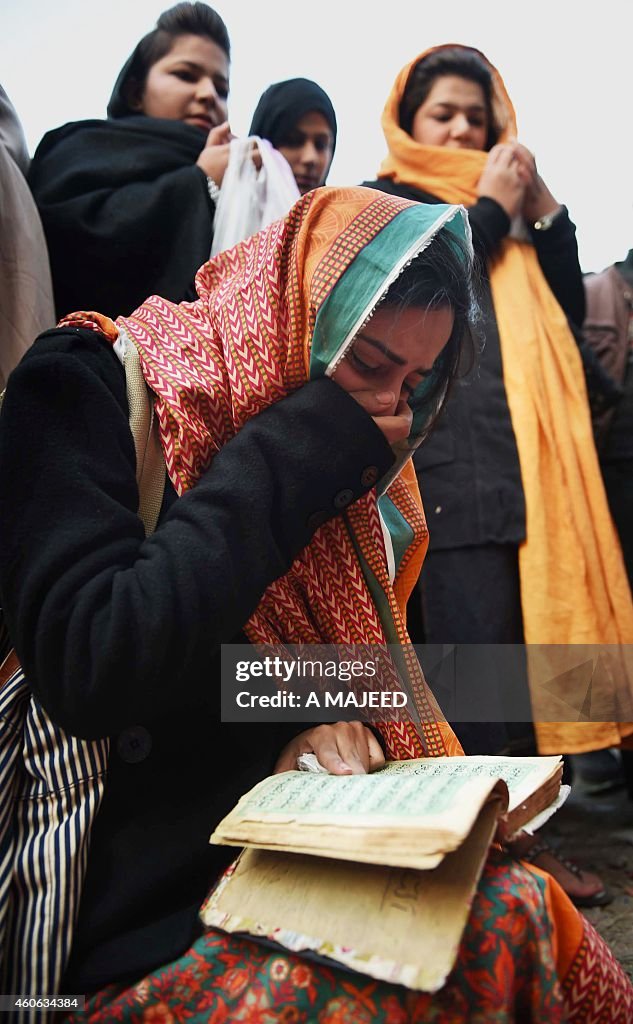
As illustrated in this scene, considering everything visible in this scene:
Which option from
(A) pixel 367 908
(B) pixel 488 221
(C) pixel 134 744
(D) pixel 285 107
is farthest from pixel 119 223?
(A) pixel 367 908

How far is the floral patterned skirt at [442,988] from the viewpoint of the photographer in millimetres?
765

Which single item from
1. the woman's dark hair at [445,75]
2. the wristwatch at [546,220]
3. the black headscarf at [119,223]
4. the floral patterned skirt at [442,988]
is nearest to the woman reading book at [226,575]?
the floral patterned skirt at [442,988]

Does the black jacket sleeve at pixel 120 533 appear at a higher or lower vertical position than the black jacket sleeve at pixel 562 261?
lower

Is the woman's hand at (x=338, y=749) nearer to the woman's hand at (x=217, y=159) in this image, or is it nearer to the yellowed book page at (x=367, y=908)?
the yellowed book page at (x=367, y=908)

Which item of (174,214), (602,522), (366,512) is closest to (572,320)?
(602,522)

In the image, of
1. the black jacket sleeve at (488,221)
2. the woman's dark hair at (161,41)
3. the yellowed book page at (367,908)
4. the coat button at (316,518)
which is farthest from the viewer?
the woman's dark hair at (161,41)

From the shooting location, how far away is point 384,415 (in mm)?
1095

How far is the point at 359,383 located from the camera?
1091 mm

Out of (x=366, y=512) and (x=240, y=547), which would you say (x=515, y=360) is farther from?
(x=240, y=547)

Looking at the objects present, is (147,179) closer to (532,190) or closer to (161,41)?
(161,41)

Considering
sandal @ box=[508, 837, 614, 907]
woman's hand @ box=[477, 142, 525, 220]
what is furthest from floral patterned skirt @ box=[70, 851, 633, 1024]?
woman's hand @ box=[477, 142, 525, 220]

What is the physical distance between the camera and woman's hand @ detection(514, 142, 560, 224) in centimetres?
223

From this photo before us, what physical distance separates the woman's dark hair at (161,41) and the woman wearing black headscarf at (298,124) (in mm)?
191

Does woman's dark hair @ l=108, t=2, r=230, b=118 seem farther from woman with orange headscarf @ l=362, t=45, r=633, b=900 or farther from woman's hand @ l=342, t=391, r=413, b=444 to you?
woman's hand @ l=342, t=391, r=413, b=444
